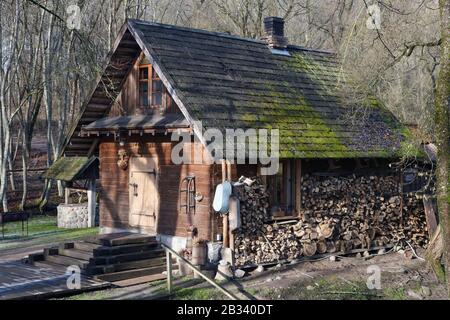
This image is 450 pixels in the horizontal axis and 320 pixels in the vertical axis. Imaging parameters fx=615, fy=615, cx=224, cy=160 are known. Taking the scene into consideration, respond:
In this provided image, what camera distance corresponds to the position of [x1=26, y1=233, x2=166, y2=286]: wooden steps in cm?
1312

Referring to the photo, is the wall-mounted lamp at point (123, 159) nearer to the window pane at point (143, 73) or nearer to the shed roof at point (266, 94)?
the window pane at point (143, 73)

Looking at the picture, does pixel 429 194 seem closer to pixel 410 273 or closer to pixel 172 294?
pixel 410 273

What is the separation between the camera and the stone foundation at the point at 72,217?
72.4ft

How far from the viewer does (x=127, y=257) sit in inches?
538

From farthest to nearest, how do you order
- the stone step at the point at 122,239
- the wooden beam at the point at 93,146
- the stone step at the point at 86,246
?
the wooden beam at the point at 93,146
the stone step at the point at 86,246
the stone step at the point at 122,239

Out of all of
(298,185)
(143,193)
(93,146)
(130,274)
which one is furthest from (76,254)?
(298,185)

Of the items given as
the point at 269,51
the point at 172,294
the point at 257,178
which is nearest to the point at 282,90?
the point at 269,51

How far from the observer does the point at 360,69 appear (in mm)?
19016

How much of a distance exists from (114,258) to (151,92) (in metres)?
4.34

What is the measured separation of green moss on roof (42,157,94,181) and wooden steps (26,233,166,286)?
7036 mm

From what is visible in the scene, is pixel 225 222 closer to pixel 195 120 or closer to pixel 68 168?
pixel 195 120

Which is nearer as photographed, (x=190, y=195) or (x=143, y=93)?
(x=190, y=195)

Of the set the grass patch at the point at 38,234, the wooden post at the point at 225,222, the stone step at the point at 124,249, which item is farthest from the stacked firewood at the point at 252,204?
the grass patch at the point at 38,234

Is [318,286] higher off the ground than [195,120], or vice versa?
[195,120]
